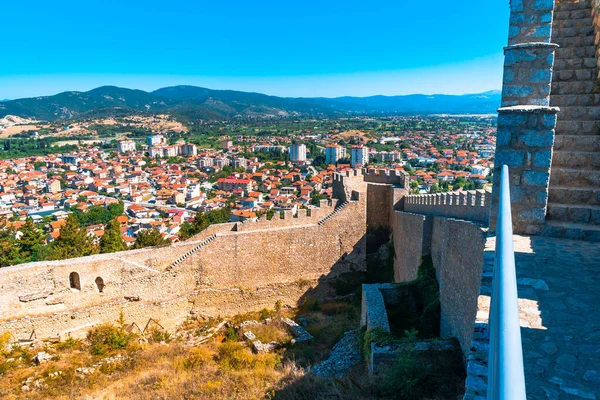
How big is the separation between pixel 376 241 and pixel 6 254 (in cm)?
1313

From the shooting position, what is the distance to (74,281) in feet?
34.4

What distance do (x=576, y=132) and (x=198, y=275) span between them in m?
9.82

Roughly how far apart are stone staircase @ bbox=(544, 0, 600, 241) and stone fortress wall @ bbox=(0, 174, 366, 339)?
333 inches

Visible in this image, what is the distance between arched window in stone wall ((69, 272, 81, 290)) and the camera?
33.9 ft

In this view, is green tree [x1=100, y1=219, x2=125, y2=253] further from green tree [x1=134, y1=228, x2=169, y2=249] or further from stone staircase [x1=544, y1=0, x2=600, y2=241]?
stone staircase [x1=544, y1=0, x2=600, y2=241]

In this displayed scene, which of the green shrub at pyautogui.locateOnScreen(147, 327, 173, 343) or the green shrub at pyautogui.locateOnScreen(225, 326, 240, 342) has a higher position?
the green shrub at pyautogui.locateOnScreen(147, 327, 173, 343)

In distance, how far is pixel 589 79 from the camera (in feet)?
15.3

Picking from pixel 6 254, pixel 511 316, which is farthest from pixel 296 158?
pixel 511 316

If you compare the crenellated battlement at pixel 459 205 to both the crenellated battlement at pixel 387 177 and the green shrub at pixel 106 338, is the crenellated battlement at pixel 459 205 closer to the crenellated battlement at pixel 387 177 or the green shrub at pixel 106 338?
the crenellated battlement at pixel 387 177

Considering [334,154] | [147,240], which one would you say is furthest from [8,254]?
[334,154]

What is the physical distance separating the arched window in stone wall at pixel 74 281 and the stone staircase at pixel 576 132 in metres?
10.3

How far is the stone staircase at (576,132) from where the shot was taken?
3.89 meters

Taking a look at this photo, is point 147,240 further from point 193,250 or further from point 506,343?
point 506,343

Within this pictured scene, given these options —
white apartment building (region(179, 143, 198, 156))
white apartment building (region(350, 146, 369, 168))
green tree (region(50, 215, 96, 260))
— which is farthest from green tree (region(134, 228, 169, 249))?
white apartment building (region(179, 143, 198, 156))
